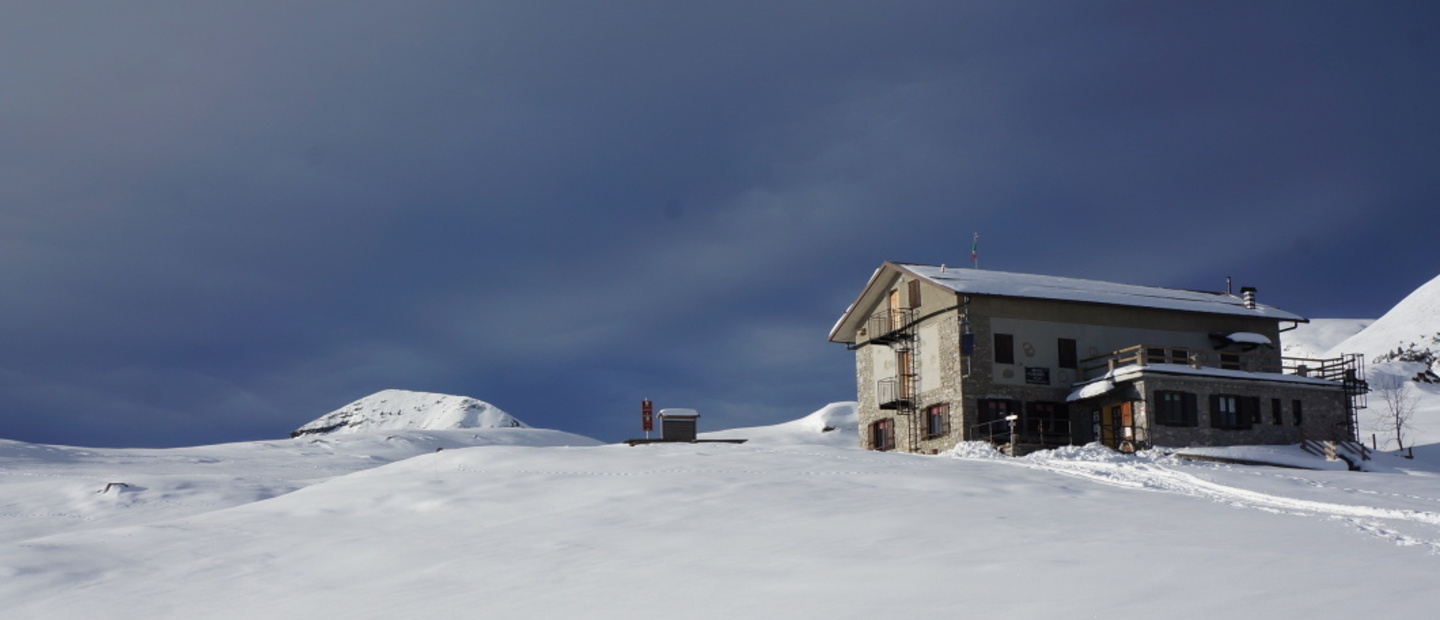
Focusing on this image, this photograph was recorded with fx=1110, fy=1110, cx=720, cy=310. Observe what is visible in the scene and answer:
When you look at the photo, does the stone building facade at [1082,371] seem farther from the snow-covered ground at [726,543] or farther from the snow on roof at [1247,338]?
the snow-covered ground at [726,543]

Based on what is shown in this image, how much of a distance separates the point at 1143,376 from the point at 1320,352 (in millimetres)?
94944

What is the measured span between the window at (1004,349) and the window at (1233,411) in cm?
673

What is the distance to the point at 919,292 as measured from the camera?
4200 centimetres

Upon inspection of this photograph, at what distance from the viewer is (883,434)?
1772 inches

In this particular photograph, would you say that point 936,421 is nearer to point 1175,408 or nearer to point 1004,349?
point 1004,349

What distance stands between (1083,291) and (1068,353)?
3236 mm

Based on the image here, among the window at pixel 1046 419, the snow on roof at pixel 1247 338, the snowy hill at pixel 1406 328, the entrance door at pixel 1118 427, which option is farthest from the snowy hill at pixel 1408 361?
the window at pixel 1046 419

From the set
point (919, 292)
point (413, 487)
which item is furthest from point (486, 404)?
point (413, 487)

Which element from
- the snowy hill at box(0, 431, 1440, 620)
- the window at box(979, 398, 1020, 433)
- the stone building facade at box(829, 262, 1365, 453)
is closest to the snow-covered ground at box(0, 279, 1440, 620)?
the snowy hill at box(0, 431, 1440, 620)

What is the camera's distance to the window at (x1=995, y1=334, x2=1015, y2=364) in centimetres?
3909

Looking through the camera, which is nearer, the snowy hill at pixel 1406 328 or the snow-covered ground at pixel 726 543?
the snow-covered ground at pixel 726 543

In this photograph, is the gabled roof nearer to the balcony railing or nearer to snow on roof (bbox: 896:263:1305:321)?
snow on roof (bbox: 896:263:1305:321)

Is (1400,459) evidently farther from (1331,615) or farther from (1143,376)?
(1331,615)

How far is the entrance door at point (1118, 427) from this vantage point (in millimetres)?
36812
